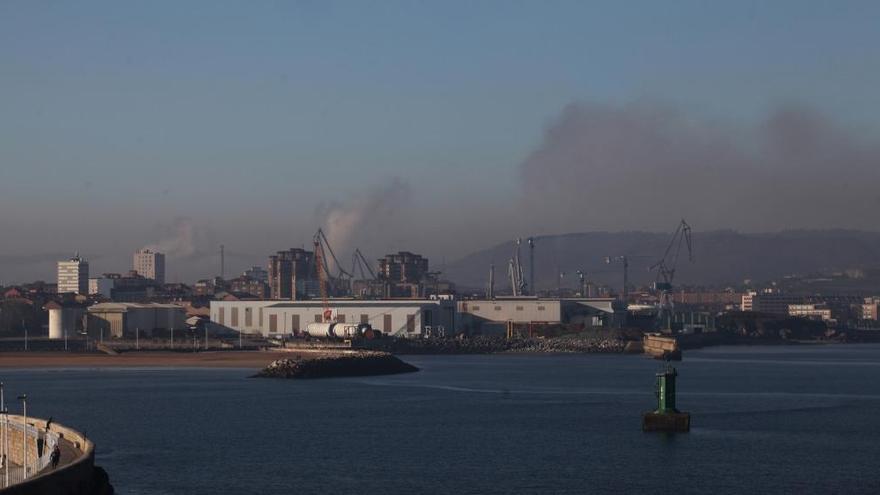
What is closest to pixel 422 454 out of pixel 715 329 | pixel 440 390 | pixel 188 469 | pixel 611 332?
pixel 188 469

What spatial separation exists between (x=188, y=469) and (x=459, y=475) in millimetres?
7409

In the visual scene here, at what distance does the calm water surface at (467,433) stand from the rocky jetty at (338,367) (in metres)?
2.86

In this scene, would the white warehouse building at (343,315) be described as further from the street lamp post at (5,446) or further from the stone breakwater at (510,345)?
the street lamp post at (5,446)

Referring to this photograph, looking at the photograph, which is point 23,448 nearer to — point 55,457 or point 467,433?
point 55,457

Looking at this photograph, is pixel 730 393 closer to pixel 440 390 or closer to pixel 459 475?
pixel 440 390

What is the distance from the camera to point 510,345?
399ft

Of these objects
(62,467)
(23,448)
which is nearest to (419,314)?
(23,448)

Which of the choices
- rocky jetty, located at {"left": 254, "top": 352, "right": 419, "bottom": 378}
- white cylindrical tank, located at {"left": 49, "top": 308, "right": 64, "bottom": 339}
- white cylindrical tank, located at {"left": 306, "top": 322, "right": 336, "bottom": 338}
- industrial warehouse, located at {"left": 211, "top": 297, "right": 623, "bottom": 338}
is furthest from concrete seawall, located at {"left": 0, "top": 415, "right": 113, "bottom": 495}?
white cylindrical tank, located at {"left": 49, "top": 308, "right": 64, "bottom": 339}

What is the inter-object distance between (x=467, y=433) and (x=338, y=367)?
38.4 meters

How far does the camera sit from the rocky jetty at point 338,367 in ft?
268

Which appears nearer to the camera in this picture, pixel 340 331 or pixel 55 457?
pixel 55 457

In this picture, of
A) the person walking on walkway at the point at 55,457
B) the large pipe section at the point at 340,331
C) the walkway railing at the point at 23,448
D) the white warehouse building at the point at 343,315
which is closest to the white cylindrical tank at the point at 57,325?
the white warehouse building at the point at 343,315

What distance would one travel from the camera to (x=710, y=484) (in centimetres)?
3578

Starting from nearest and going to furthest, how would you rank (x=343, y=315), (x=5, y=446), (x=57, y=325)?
(x=5, y=446) → (x=57, y=325) → (x=343, y=315)
